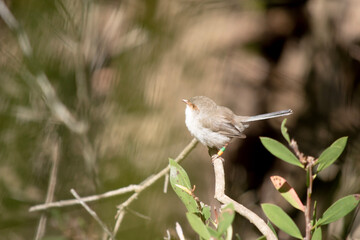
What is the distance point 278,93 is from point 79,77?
1626 millimetres

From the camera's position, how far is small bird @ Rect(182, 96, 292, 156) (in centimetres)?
151

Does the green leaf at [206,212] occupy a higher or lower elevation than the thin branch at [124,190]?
higher

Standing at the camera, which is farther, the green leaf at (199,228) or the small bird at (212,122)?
the small bird at (212,122)

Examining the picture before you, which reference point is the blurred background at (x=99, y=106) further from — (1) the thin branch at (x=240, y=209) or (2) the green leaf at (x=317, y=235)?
(2) the green leaf at (x=317, y=235)

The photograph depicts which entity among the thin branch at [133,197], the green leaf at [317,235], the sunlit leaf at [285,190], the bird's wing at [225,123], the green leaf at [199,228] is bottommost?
the bird's wing at [225,123]

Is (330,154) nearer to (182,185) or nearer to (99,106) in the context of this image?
(182,185)

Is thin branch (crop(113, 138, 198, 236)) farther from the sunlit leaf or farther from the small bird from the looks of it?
the small bird

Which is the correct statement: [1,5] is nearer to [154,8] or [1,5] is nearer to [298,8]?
[154,8]

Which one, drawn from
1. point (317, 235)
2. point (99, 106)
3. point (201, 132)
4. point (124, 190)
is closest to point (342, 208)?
point (317, 235)

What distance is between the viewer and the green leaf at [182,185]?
71 cm

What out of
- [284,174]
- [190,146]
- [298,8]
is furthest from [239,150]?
[190,146]

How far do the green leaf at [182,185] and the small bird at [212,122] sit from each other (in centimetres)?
62

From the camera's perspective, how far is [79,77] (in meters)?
1.08

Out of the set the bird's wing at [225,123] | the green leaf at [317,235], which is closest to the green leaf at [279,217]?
the green leaf at [317,235]
